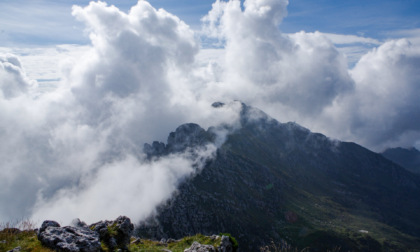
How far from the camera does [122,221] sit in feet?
119

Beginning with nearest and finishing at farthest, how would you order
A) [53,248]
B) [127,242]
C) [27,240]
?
[53,248]
[27,240]
[127,242]

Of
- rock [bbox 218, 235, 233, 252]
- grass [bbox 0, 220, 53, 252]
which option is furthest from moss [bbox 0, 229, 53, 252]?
rock [bbox 218, 235, 233, 252]

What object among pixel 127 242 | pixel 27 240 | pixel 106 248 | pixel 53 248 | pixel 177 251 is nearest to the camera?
pixel 53 248

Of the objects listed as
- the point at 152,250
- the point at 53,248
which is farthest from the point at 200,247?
the point at 53,248

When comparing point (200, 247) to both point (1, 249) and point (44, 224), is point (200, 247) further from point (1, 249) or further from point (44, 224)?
point (1, 249)

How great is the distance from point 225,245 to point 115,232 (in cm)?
1448

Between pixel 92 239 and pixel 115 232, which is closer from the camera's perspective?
pixel 92 239

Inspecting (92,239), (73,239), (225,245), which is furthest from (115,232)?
(225,245)

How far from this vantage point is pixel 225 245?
35.1m

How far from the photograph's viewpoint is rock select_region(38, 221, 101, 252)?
25500 millimetres

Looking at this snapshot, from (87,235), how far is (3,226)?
9590 millimetres

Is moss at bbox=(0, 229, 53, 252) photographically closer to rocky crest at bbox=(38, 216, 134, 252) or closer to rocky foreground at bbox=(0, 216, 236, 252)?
rocky foreground at bbox=(0, 216, 236, 252)

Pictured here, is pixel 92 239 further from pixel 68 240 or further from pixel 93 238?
pixel 68 240

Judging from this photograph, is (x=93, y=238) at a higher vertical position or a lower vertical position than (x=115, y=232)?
lower
